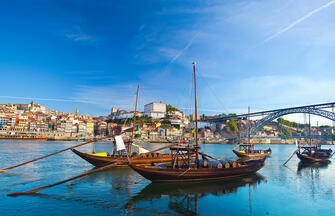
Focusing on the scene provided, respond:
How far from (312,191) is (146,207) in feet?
37.0

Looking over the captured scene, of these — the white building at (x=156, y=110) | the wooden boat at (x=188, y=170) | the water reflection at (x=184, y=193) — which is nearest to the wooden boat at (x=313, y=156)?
the water reflection at (x=184, y=193)

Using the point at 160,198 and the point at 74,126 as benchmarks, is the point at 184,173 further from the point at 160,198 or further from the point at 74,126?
the point at 74,126

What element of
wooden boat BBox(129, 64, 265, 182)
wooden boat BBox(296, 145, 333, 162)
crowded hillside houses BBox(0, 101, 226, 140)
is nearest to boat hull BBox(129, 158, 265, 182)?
wooden boat BBox(129, 64, 265, 182)

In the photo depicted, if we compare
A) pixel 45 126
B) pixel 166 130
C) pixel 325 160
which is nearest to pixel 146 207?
pixel 325 160

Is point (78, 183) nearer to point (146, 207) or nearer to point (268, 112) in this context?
point (146, 207)

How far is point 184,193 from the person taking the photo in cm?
1166

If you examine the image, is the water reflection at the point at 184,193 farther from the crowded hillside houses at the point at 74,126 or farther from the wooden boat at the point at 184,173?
the crowded hillside houses at the point at 74,126

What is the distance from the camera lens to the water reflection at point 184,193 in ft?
30.8

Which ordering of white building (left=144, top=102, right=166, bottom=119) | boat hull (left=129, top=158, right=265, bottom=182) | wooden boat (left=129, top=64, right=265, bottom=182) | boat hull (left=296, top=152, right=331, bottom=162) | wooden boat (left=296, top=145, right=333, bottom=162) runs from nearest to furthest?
boat hull (left=129, top=158, right=265, bottom=182), wooden boat (left=129, top=64, right=265, bottom=182), boat hull (left=296, top=152, right=331, bottom=162), wooden boat (left=296, top=145, right=333, bottom=162), white building (left=144, top=102, right=166, bottom=119)

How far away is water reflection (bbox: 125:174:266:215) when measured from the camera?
30.8 ft

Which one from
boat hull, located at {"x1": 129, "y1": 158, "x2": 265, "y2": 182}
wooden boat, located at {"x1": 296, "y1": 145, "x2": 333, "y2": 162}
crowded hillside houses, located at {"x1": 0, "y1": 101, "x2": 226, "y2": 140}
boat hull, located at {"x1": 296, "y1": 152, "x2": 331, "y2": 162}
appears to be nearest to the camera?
boat hull, located at {"x1": 129, "y1": 158, "x2": 265, "y2": 182}

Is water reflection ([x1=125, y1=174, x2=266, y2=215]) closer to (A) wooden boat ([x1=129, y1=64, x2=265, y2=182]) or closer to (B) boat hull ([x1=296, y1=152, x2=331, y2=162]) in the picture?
(A) wooden boat ([x1=129, y1=64, x2=265, y2=182])

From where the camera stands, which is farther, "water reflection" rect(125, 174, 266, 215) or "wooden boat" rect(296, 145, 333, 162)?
"wooden boat" rect(296, 145, 333, 162)

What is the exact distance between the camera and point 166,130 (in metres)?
101
